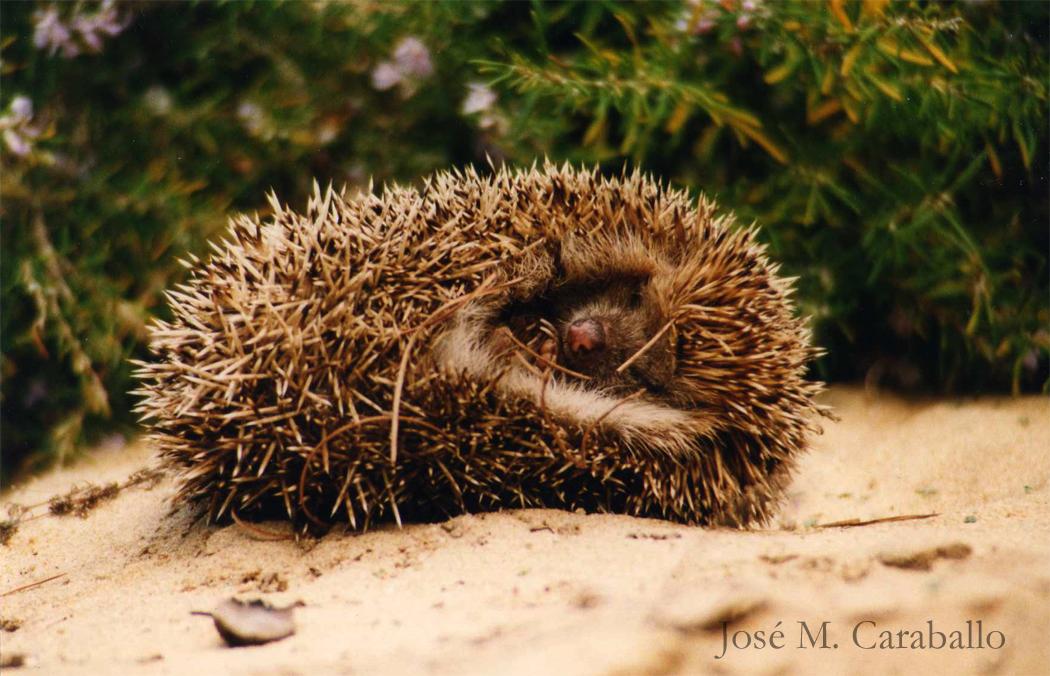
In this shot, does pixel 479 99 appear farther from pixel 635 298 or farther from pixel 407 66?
pixel 635 298

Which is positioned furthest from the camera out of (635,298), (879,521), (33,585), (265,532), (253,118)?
(253,118)

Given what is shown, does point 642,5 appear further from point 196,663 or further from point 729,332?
point 196,663

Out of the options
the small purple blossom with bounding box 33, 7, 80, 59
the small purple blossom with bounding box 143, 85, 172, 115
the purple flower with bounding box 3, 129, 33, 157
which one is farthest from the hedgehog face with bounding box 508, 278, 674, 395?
the small purple blossom with bounding box 33, 7, 80, 59

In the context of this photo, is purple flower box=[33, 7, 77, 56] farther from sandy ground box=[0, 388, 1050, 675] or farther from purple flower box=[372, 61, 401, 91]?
sandy ground box=[0, 388, 1050, 675]

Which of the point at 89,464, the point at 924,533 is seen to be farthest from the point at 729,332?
the point at 89,464

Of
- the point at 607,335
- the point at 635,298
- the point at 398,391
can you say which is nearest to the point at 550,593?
the point at 398,391
